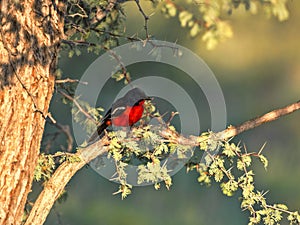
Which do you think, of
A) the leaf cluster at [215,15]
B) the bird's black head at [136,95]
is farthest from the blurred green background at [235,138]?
the leaf cluster at [215,15]

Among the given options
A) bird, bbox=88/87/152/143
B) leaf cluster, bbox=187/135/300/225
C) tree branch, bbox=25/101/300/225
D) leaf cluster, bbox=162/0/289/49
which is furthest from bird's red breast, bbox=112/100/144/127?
leaf cluster, bbox=162/0/289/49

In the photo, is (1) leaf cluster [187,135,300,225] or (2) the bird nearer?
(1) leaf cluster [187,135,300,225]

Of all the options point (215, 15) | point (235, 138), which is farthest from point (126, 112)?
point (235, 138)

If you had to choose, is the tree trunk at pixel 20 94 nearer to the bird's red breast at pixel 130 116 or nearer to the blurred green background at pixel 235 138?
the bird's red breast at pixel 130 116

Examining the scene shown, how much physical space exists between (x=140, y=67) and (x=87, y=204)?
4.08 m

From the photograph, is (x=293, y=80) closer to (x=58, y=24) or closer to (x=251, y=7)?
(x=58, y=24)

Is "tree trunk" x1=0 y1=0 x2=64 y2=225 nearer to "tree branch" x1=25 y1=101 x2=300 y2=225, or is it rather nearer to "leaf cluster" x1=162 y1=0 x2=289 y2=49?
"tree branch" x1=25 y1=101 x2=300 y2=225

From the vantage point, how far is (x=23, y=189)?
5391 millimetres

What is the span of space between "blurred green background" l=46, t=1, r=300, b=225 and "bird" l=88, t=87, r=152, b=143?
273 cm

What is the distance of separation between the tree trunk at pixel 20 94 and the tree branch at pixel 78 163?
0.33 m

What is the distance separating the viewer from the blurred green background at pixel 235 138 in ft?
42.3

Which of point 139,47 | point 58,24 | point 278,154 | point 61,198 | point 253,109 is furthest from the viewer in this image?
point 253,109

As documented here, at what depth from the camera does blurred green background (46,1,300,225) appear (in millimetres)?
12891

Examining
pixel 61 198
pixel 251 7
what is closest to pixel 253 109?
pixel 61 198
